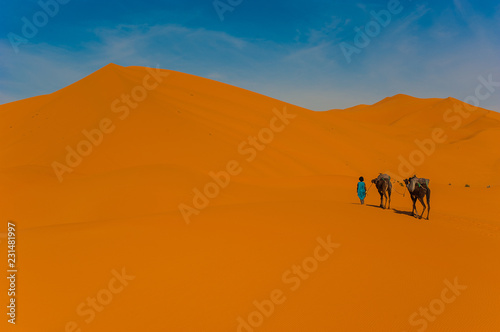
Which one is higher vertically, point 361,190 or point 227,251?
point 361,190

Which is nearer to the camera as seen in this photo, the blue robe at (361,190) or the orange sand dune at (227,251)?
the orange sand dune at (227,251)

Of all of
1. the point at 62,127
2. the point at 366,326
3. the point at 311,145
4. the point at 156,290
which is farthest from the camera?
the point at 311,145

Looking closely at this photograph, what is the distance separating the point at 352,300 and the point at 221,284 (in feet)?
7.73

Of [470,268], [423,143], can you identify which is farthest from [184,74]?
[470,268]

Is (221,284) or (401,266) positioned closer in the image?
(221,284)

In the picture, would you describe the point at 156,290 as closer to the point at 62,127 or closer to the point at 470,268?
the point at 470,268

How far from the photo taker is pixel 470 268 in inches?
250

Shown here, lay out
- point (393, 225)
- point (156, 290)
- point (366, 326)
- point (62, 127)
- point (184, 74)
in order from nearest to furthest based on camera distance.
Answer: point (366, 326), point (156, 290), point (393, 225), point (62, 127), point (184, 74)

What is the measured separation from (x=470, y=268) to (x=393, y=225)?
9.09 feet

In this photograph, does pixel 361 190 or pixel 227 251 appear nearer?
pixel 227 251

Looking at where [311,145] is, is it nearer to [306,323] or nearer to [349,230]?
[349,230]

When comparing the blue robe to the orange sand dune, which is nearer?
the orange sand dune

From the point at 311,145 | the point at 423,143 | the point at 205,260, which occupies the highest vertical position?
the point at 423,143

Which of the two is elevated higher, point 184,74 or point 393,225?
point 184,74
